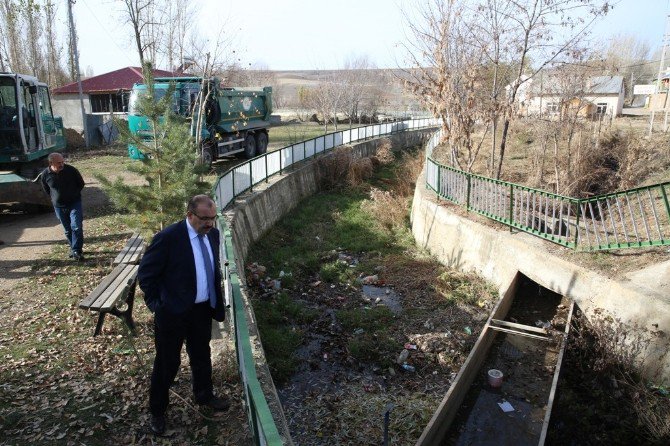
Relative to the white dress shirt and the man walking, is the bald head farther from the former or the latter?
the white dress shirt

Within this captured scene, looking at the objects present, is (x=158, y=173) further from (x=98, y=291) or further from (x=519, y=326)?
(x=519, y=326)

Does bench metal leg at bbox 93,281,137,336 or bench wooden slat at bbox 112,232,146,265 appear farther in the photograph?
bench wooden slat at bbox 112,232,146,265

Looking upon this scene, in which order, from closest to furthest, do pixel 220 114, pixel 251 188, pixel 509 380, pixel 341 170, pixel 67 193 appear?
1. pixel 509 380
2. pixel 67 193
3. pixel 251 188
4. pixel 220 114
5. pixel 341 170

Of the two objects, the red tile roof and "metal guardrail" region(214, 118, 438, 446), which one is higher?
the red tile roof

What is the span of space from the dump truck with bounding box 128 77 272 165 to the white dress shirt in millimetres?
9848

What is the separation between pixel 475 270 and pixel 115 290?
6609 mm

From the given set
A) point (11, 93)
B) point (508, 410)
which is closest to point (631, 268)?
point (508, 410)

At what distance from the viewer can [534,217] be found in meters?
8.65

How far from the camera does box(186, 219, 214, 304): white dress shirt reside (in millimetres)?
3812

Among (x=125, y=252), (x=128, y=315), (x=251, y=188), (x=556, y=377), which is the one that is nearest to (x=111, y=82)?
(x=251, y=188)

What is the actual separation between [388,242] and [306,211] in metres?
3.38

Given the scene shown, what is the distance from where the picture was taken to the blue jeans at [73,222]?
7582 mm

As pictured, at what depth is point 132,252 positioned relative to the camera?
671 centimetres

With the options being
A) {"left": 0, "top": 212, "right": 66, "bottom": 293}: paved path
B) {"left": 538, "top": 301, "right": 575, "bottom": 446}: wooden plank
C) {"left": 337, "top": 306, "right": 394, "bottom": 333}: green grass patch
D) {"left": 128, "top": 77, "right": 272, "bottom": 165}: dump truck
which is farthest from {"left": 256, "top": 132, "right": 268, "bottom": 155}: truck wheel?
{"left": 538, "top": 301, "right": 575, "bottom": 446}: wooden plank
